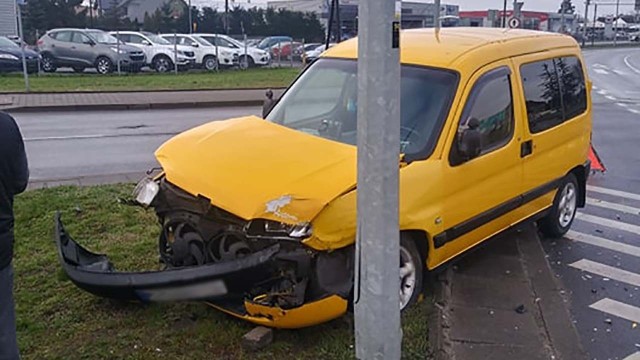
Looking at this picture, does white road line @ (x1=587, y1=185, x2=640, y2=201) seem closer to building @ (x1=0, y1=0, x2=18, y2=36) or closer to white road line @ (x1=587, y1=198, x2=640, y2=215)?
white road line @ (x1=587, y1=198, x2=640, y2=215)

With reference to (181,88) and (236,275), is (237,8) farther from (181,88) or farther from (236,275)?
(236,275)

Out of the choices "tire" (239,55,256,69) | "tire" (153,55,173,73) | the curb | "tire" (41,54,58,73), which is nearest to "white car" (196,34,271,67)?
"tire" (239,55,256,69)

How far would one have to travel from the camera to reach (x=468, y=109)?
511 cm

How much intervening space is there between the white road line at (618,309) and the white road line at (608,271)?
1.79ft

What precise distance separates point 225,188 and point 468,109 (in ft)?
6.66

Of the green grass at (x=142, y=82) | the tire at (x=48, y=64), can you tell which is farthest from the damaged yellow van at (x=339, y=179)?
the tire at (x=48, y=64)

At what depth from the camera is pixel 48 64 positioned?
26.9m

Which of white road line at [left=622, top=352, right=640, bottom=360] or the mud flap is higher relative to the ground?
the mud flap

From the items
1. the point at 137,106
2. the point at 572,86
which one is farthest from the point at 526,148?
→ the point at 137,106

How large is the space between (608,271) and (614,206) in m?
2.56

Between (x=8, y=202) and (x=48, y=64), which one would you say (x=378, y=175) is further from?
(x=48, y=64)

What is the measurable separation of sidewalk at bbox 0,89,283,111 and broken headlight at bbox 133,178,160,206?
12.6 m

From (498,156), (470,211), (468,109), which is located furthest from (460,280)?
(468,109)

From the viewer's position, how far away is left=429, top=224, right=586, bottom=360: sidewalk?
436 centimetres
